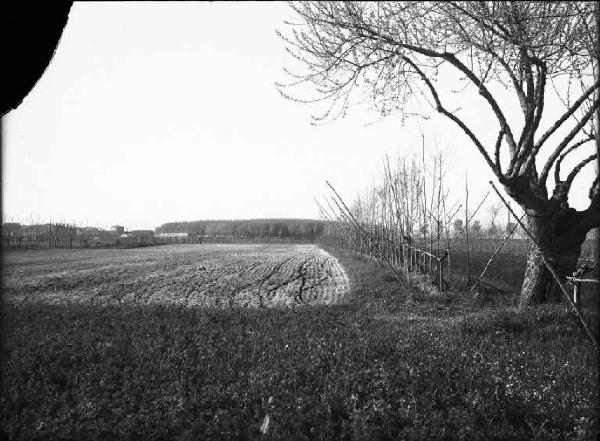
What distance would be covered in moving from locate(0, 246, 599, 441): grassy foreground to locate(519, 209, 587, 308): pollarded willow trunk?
5.93ft

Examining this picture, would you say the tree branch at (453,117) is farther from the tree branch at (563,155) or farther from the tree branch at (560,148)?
the tree branch at (563,155)

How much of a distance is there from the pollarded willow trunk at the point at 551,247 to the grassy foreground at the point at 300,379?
1.81m

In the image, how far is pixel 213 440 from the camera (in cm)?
433

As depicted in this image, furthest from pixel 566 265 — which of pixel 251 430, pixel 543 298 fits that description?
pixel 251 430

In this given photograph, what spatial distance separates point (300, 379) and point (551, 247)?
8.28m

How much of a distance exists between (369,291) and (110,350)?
9.93 m

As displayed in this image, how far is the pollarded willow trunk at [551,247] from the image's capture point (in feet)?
35.2

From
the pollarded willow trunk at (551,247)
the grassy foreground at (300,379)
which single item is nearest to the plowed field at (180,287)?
the grassy foreground at (300,379)

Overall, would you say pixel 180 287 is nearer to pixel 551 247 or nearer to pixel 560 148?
pixel 551 247

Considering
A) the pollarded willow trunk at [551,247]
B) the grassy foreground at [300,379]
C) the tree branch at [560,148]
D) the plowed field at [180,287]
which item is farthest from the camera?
the plowed field at [180,287]

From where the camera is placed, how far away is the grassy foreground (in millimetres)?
4570

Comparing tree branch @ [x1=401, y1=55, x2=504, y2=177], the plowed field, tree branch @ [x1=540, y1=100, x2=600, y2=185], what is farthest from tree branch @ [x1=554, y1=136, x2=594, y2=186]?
the plowed field

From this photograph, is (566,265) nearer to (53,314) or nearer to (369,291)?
(369,291)

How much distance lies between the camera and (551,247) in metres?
10.8
